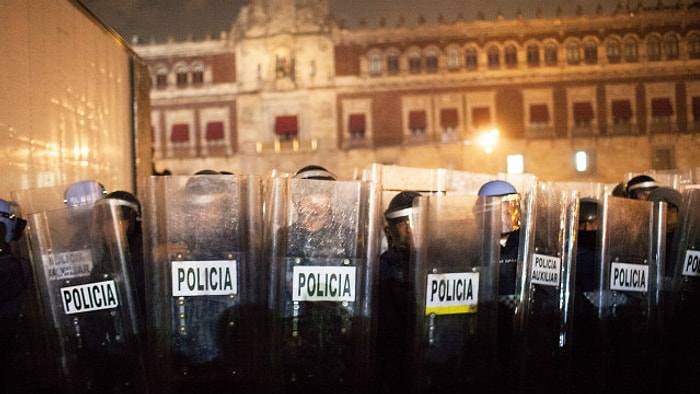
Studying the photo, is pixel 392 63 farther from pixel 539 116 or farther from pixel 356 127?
pixel 539 116

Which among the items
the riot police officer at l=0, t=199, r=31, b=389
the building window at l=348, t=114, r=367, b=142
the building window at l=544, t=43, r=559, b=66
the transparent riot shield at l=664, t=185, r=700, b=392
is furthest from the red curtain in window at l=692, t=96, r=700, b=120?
the riot police officer at l=0, t=199, r=31, b=389

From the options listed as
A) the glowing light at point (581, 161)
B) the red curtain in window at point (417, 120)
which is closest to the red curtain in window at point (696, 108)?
the glowing light at point (581, 161)

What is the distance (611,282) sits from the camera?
409cm

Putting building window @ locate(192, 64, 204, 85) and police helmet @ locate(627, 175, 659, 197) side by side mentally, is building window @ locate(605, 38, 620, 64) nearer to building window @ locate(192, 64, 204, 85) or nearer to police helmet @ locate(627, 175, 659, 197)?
building window @ locate(192, 64, 204, 85)

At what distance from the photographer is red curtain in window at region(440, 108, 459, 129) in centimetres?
3750

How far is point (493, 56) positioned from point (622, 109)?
8.20 m

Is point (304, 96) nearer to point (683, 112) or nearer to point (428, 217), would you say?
point (683, 112)

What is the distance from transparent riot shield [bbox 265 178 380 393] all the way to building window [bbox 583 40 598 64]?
38073mm

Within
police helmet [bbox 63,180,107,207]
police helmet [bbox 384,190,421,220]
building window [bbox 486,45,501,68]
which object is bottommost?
police helmet [bbox 384,190,421,220]

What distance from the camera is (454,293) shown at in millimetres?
3281

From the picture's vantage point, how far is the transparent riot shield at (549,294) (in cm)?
373

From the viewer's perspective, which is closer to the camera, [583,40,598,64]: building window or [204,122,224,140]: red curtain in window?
[583,40,598,64]: building window

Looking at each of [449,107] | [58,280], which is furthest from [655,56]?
[58,280]

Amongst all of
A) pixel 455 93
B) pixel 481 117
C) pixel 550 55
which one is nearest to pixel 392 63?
pixel 455 93
